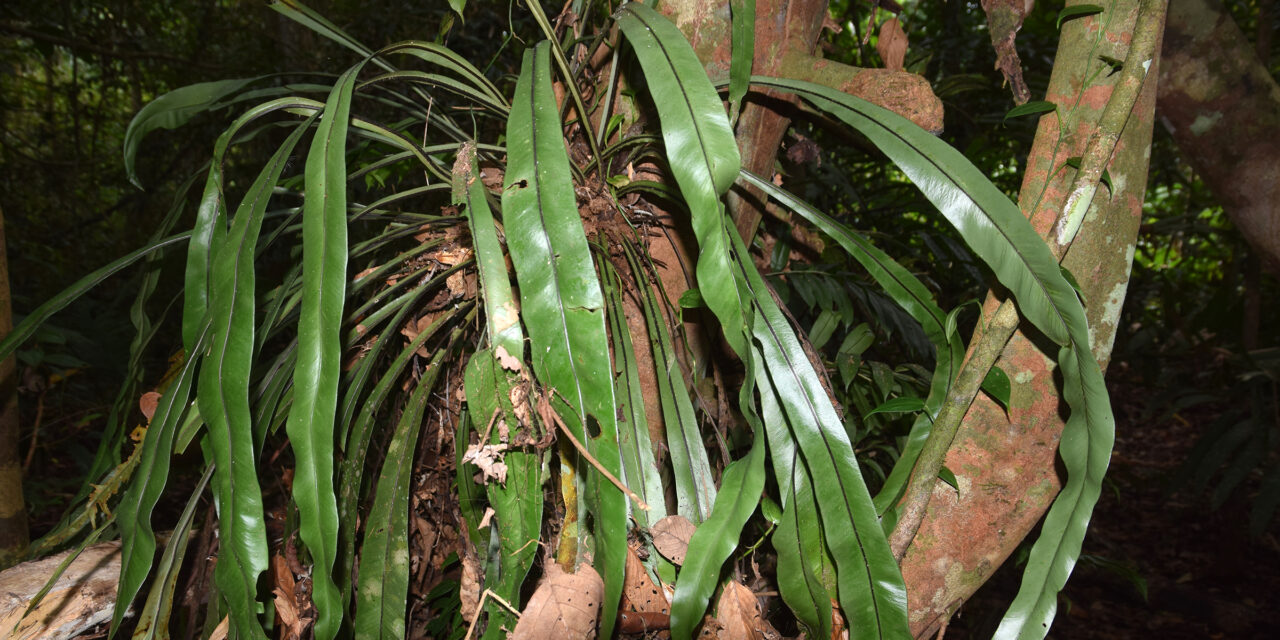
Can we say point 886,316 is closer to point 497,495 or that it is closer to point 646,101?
point 646,101

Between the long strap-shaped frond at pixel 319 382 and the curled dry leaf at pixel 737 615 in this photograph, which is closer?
the long strap-shaped frond at pixel 319 382

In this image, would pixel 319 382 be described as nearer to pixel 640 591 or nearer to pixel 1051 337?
pixel 640 591

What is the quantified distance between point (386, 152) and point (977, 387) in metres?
1.14

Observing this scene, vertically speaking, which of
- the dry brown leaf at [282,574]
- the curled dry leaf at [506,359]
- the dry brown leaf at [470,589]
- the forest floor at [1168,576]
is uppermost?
the curled dry leaf at [506,359]

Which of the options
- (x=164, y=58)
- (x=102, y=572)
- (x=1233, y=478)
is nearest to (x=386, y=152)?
(x=102, y=572)

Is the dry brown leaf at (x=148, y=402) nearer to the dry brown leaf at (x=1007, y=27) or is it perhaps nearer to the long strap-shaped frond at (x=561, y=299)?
the long strap-shaped frond at (x=561, y=299)

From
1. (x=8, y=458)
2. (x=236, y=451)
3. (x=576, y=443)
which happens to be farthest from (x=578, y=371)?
(x=8, y=458)

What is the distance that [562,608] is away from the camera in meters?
0.62

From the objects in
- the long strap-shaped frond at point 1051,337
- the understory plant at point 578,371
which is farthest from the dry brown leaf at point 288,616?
the long strap-shaped frond at point 1051,337

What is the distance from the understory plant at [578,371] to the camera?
20.9 inches

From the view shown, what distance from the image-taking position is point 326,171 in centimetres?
57

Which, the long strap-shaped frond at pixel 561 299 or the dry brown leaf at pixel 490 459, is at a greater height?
the long strap-shaped frond at pixel 561 299

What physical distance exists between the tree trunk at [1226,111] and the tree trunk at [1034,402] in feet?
2.03

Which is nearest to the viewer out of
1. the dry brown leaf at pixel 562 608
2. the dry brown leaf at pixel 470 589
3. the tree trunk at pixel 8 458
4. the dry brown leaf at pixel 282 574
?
the dry brown leaf at pixel 562 608
